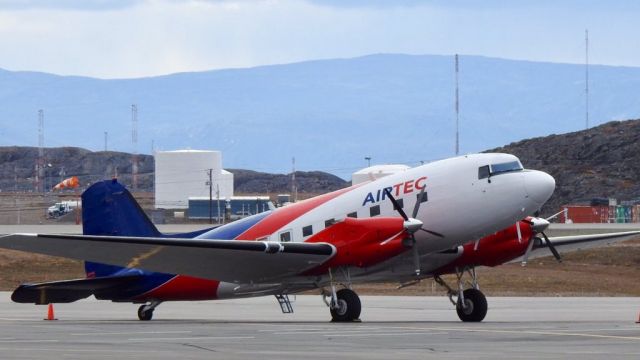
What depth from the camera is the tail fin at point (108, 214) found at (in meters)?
38.4

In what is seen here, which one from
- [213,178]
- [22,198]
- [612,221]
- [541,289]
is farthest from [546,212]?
[22,198]

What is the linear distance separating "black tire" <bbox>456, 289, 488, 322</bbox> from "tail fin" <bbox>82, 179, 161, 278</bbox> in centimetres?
955

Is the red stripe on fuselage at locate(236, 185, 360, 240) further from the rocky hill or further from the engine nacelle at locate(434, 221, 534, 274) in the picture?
the rocky hill

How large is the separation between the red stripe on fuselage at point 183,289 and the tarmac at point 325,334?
762mm

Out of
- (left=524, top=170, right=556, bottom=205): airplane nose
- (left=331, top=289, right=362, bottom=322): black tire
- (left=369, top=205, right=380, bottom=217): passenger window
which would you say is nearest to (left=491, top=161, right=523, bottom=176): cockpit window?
(left=524, top=170, right=556, bottom=205): airplane nose

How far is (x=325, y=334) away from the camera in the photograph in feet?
91.5

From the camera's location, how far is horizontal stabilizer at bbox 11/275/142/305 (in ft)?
116

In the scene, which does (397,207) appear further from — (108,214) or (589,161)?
(589,161)

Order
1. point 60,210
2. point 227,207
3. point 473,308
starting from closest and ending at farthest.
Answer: point 473,308
point 227,207
point 60,210

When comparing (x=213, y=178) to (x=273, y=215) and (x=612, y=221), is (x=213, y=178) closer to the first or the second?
(x=612, y=221)

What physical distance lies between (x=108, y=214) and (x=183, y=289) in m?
3.18

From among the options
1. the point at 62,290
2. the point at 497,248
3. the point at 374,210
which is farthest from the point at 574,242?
the point at 62,290

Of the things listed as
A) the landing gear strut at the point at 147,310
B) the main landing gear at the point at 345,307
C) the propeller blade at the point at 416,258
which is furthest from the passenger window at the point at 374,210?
the landing gear strut at the point at 147,310

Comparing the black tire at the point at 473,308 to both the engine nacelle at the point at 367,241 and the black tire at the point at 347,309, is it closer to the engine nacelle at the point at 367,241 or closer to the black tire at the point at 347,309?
the engine nacelle at the point at 367,241
